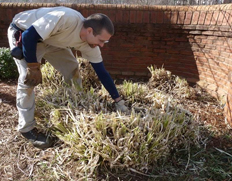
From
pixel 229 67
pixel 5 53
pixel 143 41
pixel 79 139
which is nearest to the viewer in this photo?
pixel 79 139

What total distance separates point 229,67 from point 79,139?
2468 mm

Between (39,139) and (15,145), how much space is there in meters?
0.29

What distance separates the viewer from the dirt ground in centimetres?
223

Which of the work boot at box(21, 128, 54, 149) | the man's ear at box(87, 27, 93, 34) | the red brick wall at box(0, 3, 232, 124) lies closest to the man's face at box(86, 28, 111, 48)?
the man's ear at box(87, 27, 93, 34)

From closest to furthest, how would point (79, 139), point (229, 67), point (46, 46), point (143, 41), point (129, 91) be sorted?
point (79, 139) < point (46, 46) < point (129, 91) < point (229, 67) < point (143, 41)

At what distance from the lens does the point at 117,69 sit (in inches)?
183

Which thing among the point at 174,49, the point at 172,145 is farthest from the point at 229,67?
the point at 172,145

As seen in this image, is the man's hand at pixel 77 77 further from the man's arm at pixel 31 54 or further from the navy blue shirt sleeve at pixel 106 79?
the man's arm at pixel 31 54

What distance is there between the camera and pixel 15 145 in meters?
2.52

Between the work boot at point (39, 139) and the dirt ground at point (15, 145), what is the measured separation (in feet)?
0.24

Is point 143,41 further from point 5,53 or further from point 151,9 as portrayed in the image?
point 5,53

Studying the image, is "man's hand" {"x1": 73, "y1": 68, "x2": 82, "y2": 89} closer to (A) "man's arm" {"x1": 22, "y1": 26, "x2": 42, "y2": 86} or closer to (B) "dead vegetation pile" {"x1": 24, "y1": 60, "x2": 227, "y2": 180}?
(B) "dead vegetation pile" {"x1": 24, "y1": 60, "x2": 227, "y2": 180}

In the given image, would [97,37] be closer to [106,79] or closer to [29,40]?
[106,79]

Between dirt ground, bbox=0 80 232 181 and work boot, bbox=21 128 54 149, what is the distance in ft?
0.24
